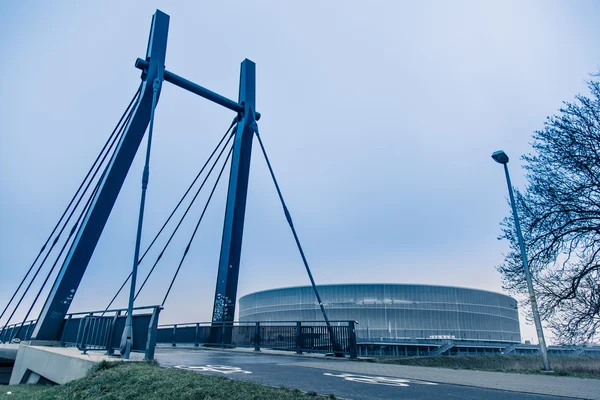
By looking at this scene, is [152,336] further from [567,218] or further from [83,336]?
[567,218]

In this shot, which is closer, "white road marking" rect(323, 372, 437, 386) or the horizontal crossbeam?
"white road marking" rect(323, 372, 437, 386)

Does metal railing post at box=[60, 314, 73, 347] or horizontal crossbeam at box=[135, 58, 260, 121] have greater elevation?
horizontal crossbeam at box=[135, 58, 260, 121]

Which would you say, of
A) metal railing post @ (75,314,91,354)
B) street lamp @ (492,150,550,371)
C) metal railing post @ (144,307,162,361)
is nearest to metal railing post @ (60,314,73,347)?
metal railing post @ (75,314,91,354)

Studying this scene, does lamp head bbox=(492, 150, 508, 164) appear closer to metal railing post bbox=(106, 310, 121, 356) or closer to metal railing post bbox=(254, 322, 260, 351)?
metal railing post bbox=(254, 322, 260, 351)

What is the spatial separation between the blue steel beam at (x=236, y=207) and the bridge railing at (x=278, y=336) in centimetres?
42

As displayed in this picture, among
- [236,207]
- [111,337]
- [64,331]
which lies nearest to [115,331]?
[111,337]

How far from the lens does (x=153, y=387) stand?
5875 millimetres

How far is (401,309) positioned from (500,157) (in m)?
54.1

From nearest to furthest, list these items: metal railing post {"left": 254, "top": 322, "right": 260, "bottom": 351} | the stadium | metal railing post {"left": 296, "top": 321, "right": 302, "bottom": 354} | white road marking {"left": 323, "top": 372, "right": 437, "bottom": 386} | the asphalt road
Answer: the asphalt road → white road marking {"left": 323, "top": 372, "right": 437, "bottom": 386} → metal railing post {"left": 296, "top": 321, "right": 302, "bottom": 354} → metal railing post {"left": 254, "top": 322, "right": 260, "bottom": 351} → the stadium

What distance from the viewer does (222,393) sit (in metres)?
5.08

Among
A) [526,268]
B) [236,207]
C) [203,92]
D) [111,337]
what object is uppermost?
[203,92]

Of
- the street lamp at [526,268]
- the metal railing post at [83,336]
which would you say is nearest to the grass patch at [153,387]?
the metal railing post at [83,336]

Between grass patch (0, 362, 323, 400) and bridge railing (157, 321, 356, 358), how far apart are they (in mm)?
5370

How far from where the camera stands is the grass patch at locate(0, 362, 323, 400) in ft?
16.6
